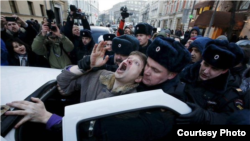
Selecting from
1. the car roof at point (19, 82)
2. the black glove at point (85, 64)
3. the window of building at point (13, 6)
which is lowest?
the car roof at point (19, 82)

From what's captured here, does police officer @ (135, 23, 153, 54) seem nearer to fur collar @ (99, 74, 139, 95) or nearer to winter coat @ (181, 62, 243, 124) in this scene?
winter coat @ (181, 62, 243, 124)

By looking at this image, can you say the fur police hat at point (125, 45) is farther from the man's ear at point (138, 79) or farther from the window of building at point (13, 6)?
the window of building at point (13, 6)

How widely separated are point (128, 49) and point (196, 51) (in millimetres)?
1469

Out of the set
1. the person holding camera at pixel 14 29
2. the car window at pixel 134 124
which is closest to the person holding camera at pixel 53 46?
the person holding camera at pixel 14 29

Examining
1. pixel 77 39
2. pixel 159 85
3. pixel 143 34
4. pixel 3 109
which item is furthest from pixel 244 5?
pixel 3 109

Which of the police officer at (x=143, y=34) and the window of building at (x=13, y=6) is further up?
the window of building at (x=13, y=6)

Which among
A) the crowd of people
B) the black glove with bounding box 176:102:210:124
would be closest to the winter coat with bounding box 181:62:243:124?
the crowd of people

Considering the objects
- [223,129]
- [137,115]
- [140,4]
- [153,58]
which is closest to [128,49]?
[153,58]

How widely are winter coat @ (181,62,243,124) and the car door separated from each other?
26.9 inches

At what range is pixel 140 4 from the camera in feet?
287

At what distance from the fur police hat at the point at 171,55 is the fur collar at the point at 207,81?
0.52 metres

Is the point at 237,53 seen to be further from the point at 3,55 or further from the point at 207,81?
the point at 3,55

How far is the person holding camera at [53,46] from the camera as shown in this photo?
93.1 inches

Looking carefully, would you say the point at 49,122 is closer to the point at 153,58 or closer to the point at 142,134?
the point at 142,134
